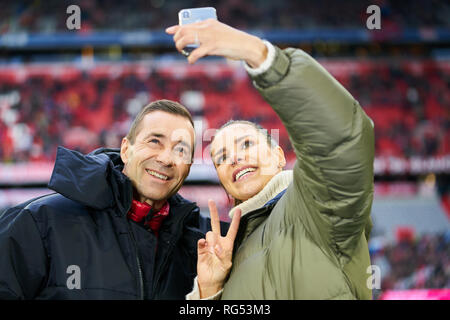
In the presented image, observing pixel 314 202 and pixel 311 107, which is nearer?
pixel 311 107

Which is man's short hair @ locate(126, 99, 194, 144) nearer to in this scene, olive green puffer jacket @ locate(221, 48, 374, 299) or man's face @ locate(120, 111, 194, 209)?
man's face @ locate(120, 111, 194, 209)

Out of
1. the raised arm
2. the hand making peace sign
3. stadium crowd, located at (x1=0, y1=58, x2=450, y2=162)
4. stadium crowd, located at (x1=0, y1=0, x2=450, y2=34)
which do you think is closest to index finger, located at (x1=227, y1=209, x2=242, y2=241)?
the hand making peace sign

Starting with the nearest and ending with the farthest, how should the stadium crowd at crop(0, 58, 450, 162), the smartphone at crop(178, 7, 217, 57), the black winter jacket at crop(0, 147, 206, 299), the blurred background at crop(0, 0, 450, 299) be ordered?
1. the smartphone at crop(178, 7, 217, 57)
2. the black winter jacket at crop(0, 147, 206, 299)
3. the blurred background at crop(0, 0, 450, 299)
4. the stadium crowd at crop(0, 58, 450, 162)

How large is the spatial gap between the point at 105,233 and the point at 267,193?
89 centimetres

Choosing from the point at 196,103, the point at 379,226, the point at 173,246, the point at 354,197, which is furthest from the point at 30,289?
the point at 196,103

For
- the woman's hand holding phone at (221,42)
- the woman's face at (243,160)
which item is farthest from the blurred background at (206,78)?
A: the woman's hand holding phone at (221,42)

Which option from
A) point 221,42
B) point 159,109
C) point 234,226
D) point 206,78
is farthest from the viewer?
point 206,78

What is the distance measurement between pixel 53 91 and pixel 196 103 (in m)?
5.88

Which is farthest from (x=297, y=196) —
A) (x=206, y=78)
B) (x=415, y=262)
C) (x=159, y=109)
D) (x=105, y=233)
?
(x=206, y=78)

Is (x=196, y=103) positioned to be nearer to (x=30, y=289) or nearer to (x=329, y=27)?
(x=329, y=27)

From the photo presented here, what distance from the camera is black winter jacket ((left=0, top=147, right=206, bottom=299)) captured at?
2.21 meters

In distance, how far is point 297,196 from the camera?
1.86 m

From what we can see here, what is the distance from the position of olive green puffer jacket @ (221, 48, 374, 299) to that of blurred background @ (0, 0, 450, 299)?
13.8 metres

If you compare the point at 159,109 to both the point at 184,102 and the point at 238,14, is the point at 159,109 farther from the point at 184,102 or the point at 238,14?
the point at 238,14
